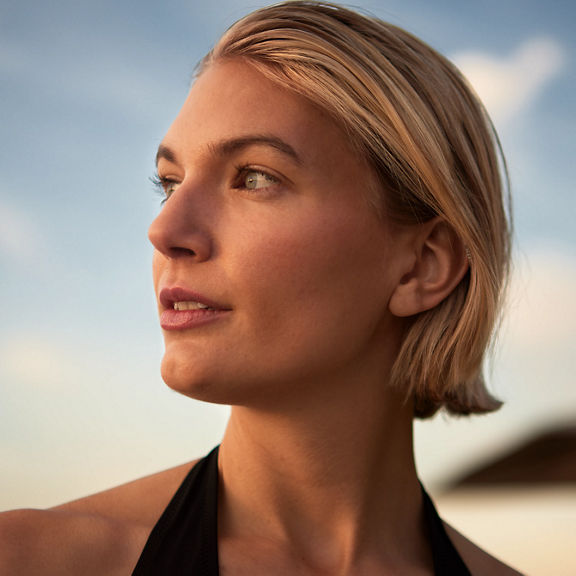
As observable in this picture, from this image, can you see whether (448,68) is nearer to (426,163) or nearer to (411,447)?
(426,163)

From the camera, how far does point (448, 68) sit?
2977mm

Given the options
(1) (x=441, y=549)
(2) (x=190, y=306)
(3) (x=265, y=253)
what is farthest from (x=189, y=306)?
(1) (x=441, y=549)

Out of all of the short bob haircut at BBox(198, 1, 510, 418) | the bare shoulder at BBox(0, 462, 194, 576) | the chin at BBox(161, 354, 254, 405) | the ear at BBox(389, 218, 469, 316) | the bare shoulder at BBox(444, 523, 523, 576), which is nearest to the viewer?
the bare shoulder at BBox(0, 462, 194, 576)

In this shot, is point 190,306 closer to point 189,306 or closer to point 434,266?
point 189,306

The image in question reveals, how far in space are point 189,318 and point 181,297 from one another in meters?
0.08

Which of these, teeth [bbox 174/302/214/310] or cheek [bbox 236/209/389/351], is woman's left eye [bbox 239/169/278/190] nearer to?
cheek [bbox 236/209/389/351]

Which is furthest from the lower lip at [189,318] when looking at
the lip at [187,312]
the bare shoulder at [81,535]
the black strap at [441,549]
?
the black strap at [441,549]

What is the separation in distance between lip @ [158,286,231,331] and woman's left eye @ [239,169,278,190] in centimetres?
42

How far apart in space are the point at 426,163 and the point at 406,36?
71 cm

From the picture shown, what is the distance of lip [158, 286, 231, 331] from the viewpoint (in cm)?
225

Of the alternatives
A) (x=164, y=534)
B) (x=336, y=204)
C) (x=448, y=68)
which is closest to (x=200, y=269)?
(x=336, y=204)

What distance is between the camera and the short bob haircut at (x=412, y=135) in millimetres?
2471

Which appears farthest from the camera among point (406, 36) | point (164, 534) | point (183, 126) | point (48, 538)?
point (406, 36)

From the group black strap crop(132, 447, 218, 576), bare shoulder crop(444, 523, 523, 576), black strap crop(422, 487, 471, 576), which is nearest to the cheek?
black strap crop(132, 447, 218, 576)
